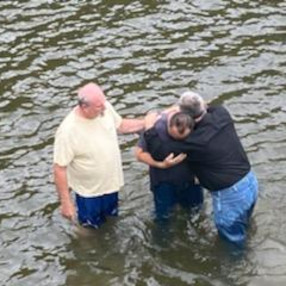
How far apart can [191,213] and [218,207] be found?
1476mm

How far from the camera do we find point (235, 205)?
1162cm

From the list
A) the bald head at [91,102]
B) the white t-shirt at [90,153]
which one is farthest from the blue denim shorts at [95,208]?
the bald head at [91,102]

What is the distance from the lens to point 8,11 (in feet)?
66.6

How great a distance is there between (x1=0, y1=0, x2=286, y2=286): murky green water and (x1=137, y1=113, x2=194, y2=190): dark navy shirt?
1.24m

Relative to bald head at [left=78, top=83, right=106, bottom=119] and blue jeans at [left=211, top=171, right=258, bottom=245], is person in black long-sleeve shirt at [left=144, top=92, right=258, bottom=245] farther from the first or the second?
bald head at [left=78, top=83, right=106, bottom=119]

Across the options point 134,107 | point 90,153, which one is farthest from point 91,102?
point 134,107

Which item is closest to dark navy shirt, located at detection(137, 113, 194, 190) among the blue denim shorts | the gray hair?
the gray hair

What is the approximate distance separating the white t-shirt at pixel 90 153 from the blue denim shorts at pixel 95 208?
0.59ft

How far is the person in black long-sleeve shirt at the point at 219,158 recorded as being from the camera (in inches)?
442

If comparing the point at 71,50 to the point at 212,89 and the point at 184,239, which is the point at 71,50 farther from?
the point at 184,239

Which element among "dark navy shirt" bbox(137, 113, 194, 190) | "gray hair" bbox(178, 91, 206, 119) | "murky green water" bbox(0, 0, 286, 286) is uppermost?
"gray hair" bbox(178, 91, 206, 119)

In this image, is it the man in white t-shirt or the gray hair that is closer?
the gray hair

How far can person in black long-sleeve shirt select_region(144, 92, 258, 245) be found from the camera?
1123cm

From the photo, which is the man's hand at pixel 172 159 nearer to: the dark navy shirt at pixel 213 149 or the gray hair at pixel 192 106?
the dark navy shirt at pixel 213 149
